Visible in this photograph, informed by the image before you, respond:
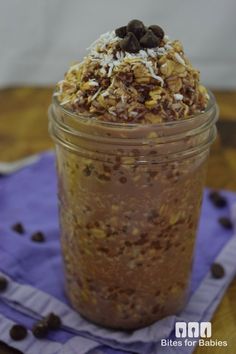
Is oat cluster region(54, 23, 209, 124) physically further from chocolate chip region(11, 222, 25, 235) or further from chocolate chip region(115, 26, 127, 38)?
chocolate chip region(11, 222, 25, 235)

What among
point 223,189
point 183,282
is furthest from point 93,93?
point 223,189

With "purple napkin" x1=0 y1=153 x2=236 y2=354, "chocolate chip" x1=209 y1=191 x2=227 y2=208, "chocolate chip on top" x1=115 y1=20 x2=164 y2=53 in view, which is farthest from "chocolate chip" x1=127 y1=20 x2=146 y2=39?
"chocolate chip" x1=209 y1=191 x2=227 y2=208

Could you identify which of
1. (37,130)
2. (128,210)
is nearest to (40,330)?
(128,210)

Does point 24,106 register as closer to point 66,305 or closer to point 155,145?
point 66,305

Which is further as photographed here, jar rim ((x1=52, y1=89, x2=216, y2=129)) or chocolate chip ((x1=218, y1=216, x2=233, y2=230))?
chocolate chip ((x1=218, y1=216, x2=233, y2=230))

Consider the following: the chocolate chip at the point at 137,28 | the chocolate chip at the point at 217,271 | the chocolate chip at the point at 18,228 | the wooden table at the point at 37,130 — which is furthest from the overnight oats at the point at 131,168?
the wooden table at the point at 37,130
